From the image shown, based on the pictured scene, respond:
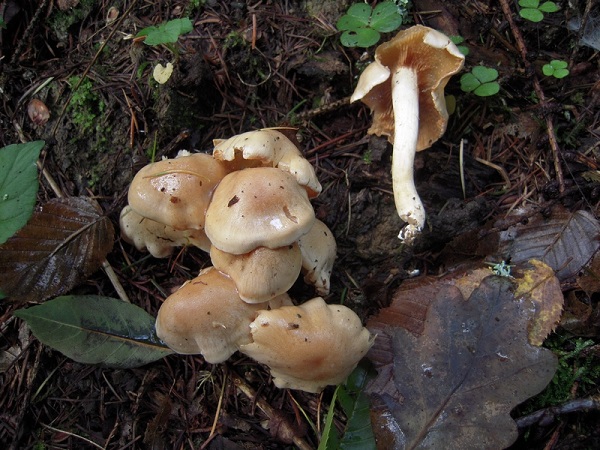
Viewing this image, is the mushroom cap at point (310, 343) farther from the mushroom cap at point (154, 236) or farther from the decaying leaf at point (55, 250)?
the decaying leaf at point (55, 250)

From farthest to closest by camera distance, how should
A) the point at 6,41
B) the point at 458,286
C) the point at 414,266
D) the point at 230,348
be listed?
the point at 6,41
the point at 414,266
the point at 458,286
the point at 230,348

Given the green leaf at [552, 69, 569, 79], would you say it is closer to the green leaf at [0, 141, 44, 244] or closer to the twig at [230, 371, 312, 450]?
the twig at [230, 371, 312, 450]

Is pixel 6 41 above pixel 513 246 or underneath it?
above

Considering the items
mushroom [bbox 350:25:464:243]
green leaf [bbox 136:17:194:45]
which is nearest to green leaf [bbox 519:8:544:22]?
mushroom [bbox 350:25:464:243]

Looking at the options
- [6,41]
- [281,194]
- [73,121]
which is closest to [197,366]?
[281,194]

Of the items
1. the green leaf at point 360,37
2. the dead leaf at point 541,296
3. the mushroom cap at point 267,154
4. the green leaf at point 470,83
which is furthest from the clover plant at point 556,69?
the mushroom cap at point 267,154

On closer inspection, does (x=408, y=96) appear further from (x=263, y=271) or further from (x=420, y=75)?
(x=263, y=271)

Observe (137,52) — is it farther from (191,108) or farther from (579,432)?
(579,432)

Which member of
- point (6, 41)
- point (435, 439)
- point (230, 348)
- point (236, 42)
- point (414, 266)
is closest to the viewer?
point (435, 439)
